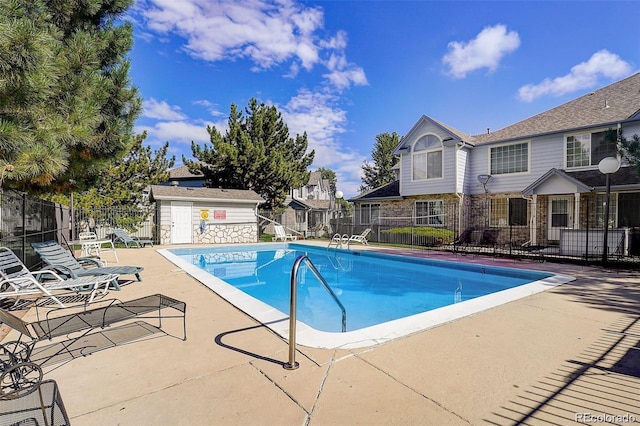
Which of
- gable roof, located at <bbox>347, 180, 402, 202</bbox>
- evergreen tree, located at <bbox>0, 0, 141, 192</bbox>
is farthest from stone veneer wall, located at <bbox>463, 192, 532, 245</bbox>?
evergreen tree, located at <bbox>0, 0, 141, 192</bbox>

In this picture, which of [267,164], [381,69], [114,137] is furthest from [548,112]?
[114,137]

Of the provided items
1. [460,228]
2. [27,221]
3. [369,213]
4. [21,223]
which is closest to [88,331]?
[21,223]

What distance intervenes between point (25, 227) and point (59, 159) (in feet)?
12.0

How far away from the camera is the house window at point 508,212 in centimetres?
1509

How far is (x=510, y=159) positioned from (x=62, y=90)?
17.2 m

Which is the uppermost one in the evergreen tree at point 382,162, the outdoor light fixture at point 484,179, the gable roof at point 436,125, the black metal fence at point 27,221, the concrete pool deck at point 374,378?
the evergreen tree at point 382,162

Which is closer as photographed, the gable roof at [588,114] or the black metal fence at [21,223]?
the black metal fence at [21,223]

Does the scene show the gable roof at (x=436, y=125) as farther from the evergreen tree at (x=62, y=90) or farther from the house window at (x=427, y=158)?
the evergreen tree at (x=62, y=90)

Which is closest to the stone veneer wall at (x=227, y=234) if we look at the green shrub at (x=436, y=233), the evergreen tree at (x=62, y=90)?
the evergreen tree at (x=62, y=90)

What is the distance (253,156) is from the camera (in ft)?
69.0

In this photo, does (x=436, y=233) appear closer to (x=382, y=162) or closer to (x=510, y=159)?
(x=510, y=159)

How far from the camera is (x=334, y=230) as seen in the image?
21.6 metres

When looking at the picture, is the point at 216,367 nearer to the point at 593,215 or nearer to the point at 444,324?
the point at 444,324

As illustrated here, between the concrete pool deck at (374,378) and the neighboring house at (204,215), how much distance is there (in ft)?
46.7
